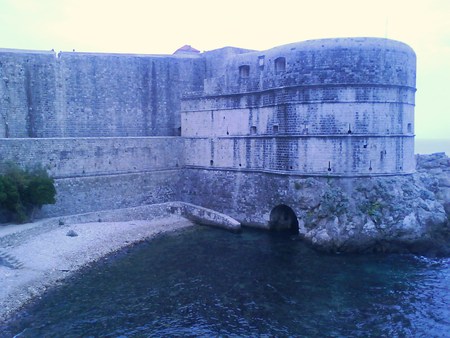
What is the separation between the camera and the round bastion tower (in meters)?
19.6

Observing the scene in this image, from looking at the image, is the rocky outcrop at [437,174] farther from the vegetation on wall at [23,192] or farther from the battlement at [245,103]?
the vegetation on wall at [23,192]

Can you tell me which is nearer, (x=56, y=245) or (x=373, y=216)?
Answer: (x=56, y=245)

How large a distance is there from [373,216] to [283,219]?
4.98 metres

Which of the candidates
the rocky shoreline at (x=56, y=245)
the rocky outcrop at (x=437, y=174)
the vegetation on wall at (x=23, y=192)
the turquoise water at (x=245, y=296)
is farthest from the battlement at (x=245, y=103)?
the rocky shoreline at (x=56, y=245)

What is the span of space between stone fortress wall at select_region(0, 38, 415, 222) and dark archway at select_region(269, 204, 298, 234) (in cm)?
56

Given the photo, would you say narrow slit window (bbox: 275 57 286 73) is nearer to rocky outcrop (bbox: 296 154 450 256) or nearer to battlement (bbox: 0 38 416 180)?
battlement (bbox: 0 38 416 180)

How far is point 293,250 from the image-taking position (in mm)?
18562

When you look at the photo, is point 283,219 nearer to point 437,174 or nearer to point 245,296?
point 245,296

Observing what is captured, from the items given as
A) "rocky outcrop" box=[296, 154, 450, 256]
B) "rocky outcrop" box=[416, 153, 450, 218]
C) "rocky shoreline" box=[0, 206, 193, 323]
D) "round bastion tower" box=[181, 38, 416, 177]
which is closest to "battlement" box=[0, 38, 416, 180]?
"round bastion tower" box=[181, 38, 416, 177]

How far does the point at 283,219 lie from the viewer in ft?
73.2

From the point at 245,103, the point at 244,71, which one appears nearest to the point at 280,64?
the point at 244,71

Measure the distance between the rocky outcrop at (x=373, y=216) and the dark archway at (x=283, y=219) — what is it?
192cm

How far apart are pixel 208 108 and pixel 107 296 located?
13.5 m

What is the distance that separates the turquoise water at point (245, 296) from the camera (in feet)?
39.1
